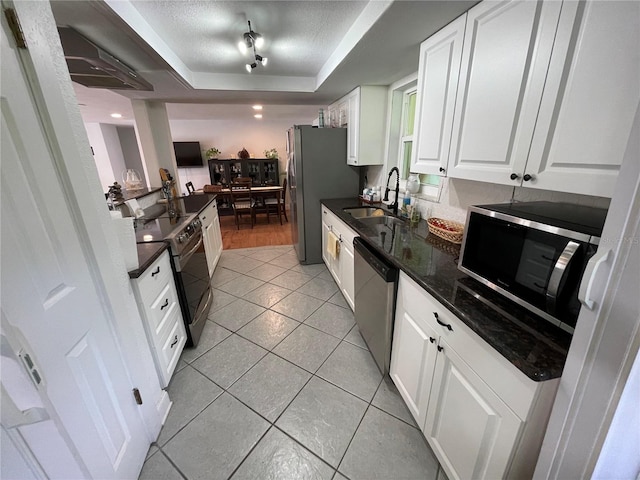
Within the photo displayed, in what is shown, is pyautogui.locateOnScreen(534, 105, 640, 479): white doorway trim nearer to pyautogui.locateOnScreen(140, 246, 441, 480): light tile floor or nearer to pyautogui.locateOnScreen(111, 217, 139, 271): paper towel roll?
pyautogui.locateOnScreen(140, 246, 441, 480): light tile floor

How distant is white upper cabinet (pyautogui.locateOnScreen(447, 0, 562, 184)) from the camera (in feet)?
3.01

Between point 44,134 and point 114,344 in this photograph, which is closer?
point 44,134

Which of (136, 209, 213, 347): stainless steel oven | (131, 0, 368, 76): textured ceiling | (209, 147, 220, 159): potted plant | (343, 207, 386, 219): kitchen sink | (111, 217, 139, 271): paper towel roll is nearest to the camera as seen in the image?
(111, 217, 139, 271): paper towel roll

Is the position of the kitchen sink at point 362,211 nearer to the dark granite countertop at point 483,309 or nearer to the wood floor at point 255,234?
the dark granite countertop at point 483,309

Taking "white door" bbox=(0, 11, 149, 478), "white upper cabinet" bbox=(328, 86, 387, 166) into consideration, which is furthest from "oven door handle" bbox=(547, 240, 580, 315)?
"white upper cabinet" bbox=(328, 86, 387, 166)

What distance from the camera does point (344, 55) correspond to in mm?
1863

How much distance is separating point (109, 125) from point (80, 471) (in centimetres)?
841

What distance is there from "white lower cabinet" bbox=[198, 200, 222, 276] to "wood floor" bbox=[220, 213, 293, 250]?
2.01 ft

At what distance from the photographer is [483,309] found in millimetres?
911

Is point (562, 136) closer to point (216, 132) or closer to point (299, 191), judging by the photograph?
point (299, 191)

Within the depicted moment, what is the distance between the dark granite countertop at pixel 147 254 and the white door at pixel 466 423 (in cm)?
144

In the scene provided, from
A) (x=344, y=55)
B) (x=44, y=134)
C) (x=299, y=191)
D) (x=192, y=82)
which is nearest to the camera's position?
(x=44, y=134)

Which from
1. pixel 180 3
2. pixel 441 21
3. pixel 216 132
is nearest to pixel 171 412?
pixel 180 3

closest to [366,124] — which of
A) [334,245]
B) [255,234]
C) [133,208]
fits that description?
[334,245]
